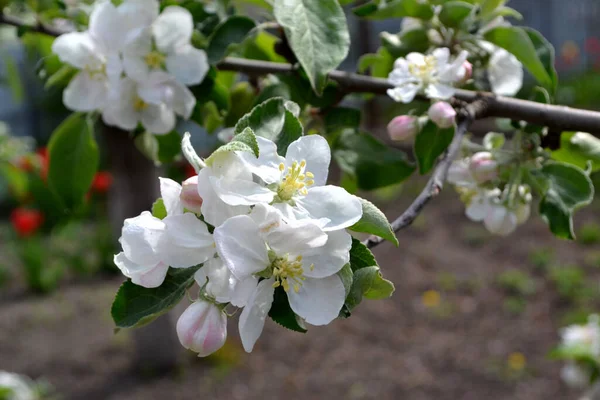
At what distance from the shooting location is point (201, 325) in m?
0.57

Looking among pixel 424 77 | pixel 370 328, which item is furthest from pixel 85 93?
pixel 370 328

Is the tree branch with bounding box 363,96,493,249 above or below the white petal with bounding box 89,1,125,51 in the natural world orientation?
below

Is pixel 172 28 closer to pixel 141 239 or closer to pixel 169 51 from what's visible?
pixel 169 51

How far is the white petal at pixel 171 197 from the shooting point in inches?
22.5

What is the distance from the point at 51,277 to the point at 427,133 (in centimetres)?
453

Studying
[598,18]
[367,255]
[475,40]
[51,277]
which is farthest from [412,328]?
[598,18]

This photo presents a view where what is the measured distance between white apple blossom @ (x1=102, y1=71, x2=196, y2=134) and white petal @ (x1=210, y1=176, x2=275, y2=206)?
38 cm

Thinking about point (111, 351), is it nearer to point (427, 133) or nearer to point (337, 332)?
point (337, 332)

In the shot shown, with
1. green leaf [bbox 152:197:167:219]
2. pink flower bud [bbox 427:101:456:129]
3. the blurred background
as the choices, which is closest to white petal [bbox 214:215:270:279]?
green leaf [bbox 152:197:167:219]

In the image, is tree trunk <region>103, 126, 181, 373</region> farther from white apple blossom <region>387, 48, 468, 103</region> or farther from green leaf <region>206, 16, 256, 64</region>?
white apple blossom <region>387, 48, 468, 103</region>

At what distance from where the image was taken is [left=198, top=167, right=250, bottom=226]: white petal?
537mm

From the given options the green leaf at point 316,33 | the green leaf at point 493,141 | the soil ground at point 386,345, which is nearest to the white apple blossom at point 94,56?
the green leaf at point 316,33

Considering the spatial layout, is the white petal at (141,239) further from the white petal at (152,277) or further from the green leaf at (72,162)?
the green leaf at (72,162)

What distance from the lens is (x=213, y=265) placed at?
1.84 feet
